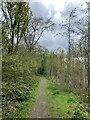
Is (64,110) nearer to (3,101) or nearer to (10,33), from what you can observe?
(3,101)

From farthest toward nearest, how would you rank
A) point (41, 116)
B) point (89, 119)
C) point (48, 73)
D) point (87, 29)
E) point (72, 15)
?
point (48, 73)
point (72, 15)
point (87, 29)
point (41, 116)
point (89, 119)

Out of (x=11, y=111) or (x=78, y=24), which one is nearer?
(x=11, y=111)

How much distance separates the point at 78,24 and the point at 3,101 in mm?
9543

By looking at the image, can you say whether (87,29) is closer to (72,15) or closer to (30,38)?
(72,15)

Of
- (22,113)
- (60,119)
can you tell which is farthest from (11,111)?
(60,119)

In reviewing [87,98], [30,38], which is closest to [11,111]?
[87,98]

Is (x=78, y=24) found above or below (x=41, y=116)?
above

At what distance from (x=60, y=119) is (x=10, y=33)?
38.9 feet

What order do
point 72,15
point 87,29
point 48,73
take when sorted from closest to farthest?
point 87,29 < point 72,15 < point 48,73

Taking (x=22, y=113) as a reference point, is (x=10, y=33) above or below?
above

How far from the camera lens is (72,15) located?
3244 cm

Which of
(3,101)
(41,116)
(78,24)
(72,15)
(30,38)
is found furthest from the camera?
(30,38)

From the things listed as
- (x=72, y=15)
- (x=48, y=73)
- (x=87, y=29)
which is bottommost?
(x=48, y=73)

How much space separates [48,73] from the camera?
70.6 metres
